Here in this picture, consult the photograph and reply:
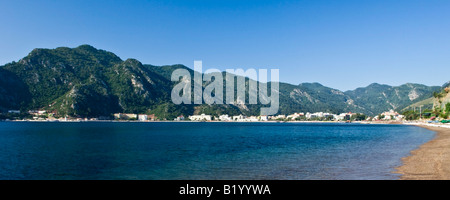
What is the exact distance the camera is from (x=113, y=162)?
24250 millimetres

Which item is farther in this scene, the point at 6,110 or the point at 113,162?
the point at 6,110

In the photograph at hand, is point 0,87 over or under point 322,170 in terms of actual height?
over

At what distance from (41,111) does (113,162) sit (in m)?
200

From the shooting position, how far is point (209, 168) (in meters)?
21.3
